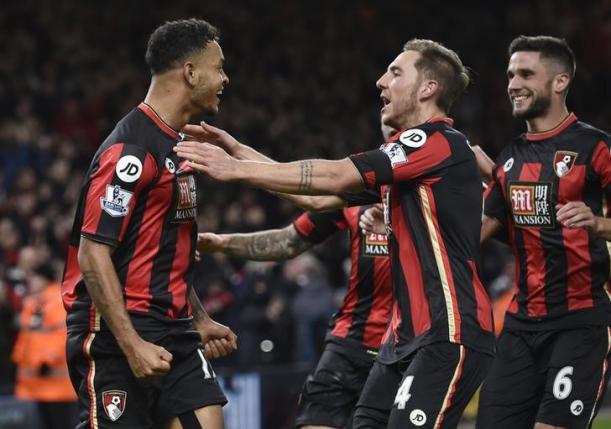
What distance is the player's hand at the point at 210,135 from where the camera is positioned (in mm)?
6367

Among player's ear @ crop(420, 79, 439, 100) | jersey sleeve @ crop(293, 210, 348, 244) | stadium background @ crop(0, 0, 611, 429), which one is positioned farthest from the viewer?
stadium background @ crop(0, 0, 611, 429)

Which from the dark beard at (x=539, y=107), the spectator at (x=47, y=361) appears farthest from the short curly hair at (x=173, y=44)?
the spectator at (x=47, y=361)

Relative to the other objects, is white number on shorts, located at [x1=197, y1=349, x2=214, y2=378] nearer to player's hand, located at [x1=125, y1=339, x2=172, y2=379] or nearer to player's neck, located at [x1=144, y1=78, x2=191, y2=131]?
player's hand, located at [x1=125, y1=339, x2=172, y2=379]

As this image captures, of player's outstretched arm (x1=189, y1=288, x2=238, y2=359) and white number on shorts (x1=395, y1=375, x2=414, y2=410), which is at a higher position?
player's outstretched arm (x1=189, y1=288, x2=238, y2=359)

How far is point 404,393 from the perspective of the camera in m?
5.60

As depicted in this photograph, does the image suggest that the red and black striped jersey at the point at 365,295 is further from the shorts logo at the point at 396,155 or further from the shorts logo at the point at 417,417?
the shorts logo at the point at 417,417

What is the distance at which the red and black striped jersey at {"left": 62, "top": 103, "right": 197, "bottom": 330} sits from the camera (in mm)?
5555

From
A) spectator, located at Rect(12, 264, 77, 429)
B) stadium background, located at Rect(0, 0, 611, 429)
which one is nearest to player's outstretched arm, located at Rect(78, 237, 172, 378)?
spectator, located at Rect(12, 264, 77, 429)

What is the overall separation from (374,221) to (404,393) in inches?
61.4

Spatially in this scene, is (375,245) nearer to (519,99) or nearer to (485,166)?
(485,166)

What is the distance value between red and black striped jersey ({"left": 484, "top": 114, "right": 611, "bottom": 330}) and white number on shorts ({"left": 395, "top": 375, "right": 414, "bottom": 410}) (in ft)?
4.91

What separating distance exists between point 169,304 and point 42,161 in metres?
9.93

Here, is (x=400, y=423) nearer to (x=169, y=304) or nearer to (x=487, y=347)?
(x=487, y=347)

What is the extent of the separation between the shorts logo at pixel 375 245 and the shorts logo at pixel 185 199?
1.64m
